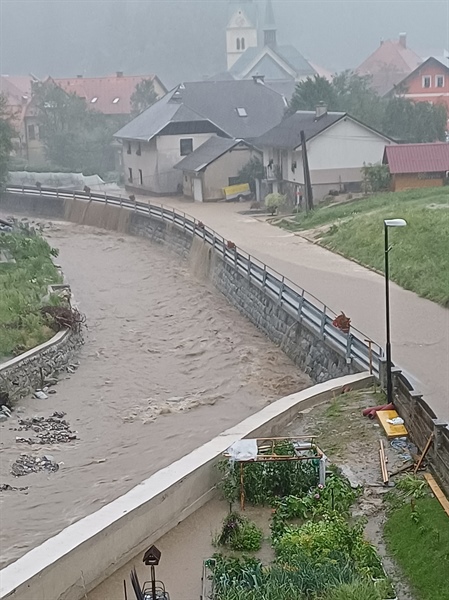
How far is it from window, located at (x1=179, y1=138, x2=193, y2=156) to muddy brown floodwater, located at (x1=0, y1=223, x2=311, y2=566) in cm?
2120

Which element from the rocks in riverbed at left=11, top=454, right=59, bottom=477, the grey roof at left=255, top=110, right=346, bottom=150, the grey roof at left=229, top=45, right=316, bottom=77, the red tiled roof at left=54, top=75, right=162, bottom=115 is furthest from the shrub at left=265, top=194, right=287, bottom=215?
the grey roof at left=229, top=45, right=316, bottom=77

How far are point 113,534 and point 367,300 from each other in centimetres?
1696

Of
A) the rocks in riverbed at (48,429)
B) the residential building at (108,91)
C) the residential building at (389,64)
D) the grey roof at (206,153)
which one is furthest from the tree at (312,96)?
the residential building at (389,64)

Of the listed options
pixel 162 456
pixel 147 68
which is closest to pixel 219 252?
pixel 162 456

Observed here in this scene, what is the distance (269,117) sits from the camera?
6456 centimetres

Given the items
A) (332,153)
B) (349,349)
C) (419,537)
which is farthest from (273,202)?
(419,537)

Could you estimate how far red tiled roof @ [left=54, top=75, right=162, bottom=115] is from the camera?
84312 millimetres

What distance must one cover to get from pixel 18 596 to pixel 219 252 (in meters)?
25.6

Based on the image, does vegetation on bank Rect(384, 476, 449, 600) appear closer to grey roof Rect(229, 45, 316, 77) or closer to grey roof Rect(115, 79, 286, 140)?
grey roof Rect(115, 79, 286, 140)

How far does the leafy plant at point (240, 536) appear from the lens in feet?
38.1

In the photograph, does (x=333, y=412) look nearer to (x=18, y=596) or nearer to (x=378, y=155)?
(x=18, y=596)

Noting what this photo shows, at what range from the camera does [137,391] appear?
2347 centimetres

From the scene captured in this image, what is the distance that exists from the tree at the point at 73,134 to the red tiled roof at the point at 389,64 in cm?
4543

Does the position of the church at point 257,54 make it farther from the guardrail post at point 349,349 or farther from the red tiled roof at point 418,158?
the guardrail post at point 349,349
